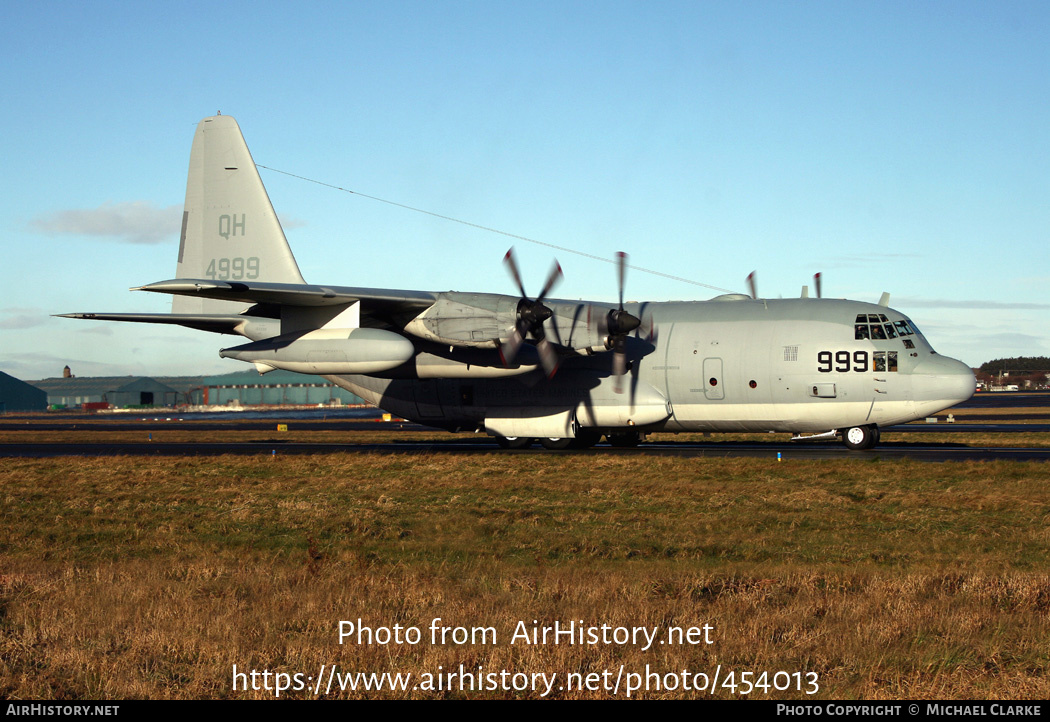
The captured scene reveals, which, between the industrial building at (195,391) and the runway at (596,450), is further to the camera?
the industrial building at (195,391)

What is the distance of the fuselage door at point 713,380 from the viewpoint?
29.2m

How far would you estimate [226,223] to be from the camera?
110ft

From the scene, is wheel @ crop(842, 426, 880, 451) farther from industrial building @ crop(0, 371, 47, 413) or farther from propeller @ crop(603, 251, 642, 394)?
industrial building @ crop(0, 371, 47, 413)

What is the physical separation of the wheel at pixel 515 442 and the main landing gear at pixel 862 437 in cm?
1132

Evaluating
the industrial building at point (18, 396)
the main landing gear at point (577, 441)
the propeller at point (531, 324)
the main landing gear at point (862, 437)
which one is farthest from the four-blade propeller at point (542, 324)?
the industrial building at point (18, 396)

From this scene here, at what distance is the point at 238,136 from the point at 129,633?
2811cm

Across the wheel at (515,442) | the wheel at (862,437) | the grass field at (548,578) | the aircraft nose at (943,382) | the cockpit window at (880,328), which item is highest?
the cockpit window at (880,328)

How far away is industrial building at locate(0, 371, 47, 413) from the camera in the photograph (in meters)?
134

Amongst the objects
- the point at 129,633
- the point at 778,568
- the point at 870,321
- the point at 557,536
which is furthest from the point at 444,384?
the point at 129,633

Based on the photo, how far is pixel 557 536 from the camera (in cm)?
1559

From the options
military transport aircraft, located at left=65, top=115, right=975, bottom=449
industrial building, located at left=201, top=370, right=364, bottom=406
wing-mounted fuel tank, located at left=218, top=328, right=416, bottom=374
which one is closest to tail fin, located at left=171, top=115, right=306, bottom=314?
military transport aircraft, located at left=65, top=115, right=975, bottom=449

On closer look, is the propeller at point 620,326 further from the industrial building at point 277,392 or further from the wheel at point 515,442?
the industrial building at point 277,392

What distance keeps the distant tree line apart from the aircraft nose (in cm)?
15789

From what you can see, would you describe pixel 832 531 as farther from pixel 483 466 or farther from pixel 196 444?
pixel 196 444
